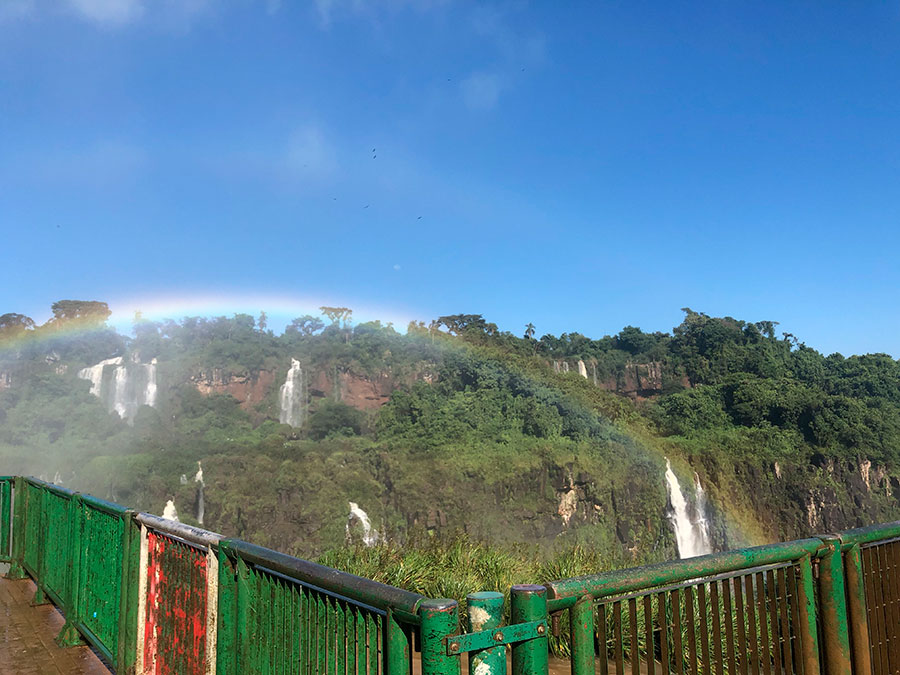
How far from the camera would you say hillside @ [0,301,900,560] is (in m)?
54.1

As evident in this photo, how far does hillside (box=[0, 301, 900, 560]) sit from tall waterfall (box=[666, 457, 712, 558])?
718 millimetres

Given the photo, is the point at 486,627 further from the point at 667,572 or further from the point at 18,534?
the point at 18,534

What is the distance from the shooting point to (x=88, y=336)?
79.9 metres

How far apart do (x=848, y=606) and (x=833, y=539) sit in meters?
0.34

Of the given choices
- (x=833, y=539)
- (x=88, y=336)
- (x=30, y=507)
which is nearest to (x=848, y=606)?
(x=833, y=539)

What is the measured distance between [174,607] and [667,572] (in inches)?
99.9

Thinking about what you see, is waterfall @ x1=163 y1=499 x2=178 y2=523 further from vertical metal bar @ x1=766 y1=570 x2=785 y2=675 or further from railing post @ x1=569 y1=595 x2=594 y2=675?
railing post @ x1=569 y1=595 x2=594 y2=675

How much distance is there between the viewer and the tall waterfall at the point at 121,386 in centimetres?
7038

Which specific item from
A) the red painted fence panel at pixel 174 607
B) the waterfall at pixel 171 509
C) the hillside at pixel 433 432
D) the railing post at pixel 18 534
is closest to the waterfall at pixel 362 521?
the hillside at pixel 433 432

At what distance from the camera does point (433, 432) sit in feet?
213

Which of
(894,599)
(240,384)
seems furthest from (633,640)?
(240,384)

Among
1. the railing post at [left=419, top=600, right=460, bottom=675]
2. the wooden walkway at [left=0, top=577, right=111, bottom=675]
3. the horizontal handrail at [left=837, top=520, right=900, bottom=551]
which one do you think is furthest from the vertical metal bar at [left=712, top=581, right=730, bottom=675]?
the wooden walkway at [left=0, top=577, right=111, bottom=675]

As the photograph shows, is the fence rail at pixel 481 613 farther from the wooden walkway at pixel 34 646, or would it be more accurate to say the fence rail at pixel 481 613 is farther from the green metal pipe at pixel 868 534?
the wooden walkway at pixel 34 646

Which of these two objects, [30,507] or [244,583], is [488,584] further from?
[244,583]
